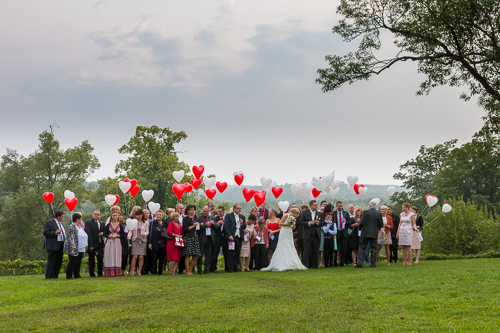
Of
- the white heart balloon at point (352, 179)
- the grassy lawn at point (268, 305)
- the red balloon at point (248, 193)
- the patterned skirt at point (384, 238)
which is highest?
the white heart balloon at point (352, 179)

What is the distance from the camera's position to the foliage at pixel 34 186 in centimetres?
4141

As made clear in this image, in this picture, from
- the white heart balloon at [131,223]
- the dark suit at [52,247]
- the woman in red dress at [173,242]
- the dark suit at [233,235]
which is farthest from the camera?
the dark suit at [233,235]

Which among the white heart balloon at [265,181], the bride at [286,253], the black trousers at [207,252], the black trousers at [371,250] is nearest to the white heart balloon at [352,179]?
the white heart balloon at [265,181]

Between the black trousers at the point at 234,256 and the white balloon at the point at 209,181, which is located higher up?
the white balloon at the point at 209,181

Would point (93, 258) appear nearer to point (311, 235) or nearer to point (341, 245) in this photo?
point (311, 235)

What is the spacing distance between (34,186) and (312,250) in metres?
36.0

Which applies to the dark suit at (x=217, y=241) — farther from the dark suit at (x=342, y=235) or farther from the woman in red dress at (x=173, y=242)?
the dark suit at (x=342, y=235)

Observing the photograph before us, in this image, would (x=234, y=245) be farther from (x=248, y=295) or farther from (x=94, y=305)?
(x=94, y=305)

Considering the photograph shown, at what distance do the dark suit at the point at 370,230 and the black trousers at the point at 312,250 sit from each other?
1319 millimetres

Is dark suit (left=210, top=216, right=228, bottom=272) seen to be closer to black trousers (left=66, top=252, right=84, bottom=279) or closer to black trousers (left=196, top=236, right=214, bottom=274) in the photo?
black trousers (left=196, top=236, right=214, bottom=274)

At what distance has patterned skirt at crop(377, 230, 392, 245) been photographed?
15.4 metres

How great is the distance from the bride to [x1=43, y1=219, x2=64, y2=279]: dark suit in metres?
5.94

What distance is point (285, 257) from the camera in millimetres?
14516

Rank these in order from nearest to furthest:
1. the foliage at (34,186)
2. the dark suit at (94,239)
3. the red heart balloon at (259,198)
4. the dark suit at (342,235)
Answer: the dark suit at (94,239) → the dark suit at (342,235) → the red heart balloon at (259,198) → the foliage at (34,186)
